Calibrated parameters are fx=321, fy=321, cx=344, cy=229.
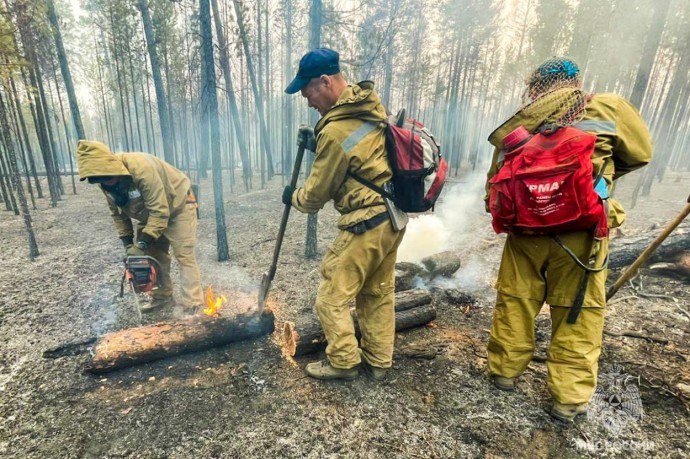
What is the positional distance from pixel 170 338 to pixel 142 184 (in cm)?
190

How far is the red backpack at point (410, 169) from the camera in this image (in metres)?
2.59

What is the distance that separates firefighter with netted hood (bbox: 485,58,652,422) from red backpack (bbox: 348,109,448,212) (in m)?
0.48

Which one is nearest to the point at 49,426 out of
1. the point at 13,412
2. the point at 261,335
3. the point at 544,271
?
the point at 13,412

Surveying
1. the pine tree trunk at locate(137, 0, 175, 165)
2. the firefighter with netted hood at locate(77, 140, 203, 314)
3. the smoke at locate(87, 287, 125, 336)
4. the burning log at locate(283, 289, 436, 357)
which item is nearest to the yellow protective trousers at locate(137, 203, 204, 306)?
the firefighter with netted hood at locate(77, 140, 203, 314)

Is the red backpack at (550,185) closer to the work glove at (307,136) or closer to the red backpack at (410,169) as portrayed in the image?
the red backpack at (410,169)

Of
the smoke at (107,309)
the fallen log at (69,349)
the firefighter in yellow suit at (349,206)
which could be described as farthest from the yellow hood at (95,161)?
the firefighter in yellow suit at (349,206)

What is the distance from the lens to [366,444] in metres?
2.28

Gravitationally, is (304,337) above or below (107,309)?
→ above

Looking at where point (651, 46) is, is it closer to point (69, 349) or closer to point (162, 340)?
point (162, 340)

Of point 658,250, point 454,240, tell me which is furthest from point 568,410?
point 454,240

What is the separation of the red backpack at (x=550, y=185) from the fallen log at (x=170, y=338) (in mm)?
2691

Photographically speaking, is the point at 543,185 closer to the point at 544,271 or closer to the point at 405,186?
the point at 544,271

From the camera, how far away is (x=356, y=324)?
11.3ft

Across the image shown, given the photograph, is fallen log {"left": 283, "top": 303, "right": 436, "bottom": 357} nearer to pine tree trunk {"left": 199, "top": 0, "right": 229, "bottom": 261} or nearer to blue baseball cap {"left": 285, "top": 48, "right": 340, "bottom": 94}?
blue baseball cap {"left": 285, "top": 48, "right": 340, "bottom": 94}
